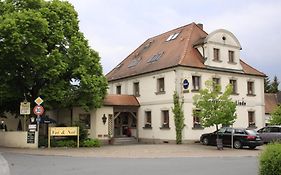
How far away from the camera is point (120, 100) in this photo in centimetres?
3766

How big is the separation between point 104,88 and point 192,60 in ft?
28.1

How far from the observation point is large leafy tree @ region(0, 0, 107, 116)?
25.9 m

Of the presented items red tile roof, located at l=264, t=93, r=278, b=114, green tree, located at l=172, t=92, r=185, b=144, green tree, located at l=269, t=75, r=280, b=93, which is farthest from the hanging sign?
green tree, located at l=269, t=75, r=280, b=93

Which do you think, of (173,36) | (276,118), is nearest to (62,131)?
(173,36)

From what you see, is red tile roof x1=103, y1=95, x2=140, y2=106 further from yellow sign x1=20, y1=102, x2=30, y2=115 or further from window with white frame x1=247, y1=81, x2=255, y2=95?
window with white frame x1=247, y1=81, x2=255, y2=95

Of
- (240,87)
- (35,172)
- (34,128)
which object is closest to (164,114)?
(240,87)

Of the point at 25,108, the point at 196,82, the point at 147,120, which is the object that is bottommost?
the point at 147,120

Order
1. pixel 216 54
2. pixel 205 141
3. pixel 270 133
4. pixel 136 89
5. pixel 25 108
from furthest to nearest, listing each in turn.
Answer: pixel 136 89 < pixel 216 54 < pixel 270 133 < pixel 205 141 < pixel 25 108

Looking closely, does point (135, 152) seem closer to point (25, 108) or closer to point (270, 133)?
point (25, 108)

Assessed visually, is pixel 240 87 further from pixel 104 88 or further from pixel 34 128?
pixel 34 128

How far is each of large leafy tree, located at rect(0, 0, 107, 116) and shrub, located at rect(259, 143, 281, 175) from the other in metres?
19.1

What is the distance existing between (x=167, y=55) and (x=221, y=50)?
5063 mm

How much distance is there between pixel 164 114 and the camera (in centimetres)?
3634

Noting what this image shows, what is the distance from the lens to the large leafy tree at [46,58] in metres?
25.9
